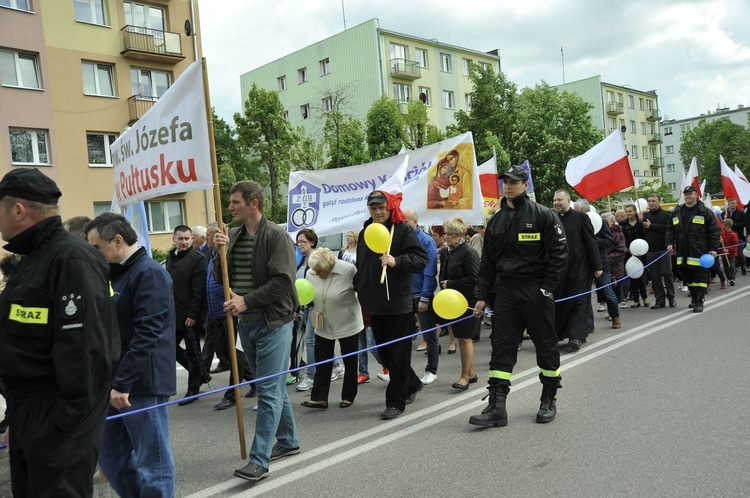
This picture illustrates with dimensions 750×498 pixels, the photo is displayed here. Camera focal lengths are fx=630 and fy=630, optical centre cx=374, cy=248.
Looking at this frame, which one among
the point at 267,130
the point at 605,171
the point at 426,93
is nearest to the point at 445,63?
the point at 426,93

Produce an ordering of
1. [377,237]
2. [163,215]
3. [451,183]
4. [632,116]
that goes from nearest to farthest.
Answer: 1. [377,237]
2. [451,183]
3. [163,215]
4. [632,116]

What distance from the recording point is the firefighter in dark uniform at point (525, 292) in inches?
206

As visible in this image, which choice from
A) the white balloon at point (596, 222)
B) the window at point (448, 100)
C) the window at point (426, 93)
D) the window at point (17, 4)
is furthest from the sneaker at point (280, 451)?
the window at point (448, 100)

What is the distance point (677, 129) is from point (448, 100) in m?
89.3

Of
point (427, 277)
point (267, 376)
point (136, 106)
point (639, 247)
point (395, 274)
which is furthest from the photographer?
point (136, 106)

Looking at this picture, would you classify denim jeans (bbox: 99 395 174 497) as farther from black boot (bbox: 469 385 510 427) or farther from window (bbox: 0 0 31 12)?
window (bbox: 0 0 31 12)

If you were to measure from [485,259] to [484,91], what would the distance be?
97.7 feet

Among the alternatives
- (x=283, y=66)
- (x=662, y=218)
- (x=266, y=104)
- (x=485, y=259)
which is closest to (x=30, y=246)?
(x=485, y=259)

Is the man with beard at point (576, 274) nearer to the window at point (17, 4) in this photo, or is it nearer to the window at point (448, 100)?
the window at point (17, 4)

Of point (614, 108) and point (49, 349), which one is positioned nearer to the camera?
point (49, 349)

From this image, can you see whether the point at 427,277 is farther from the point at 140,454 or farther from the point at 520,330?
the point at 140,454

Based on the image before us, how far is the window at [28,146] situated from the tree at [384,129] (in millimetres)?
14512

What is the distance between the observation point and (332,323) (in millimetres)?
6223

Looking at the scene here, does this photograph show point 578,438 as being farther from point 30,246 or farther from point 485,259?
point 30,246
